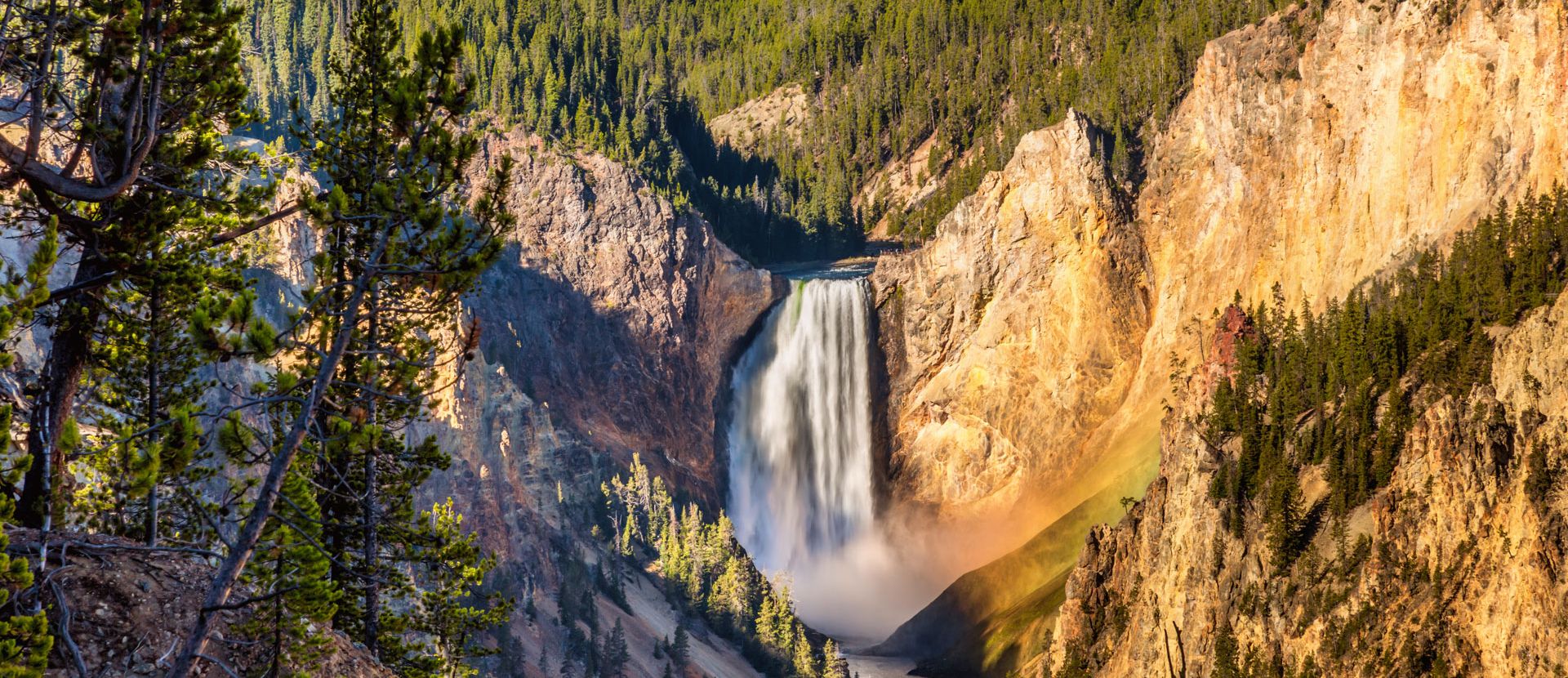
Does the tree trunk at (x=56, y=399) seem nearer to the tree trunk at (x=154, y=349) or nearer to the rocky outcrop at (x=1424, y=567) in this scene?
the tree trunk at (x=154, y=349)

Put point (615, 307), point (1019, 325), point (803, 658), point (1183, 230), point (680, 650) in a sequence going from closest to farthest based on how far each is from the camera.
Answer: point (680, 650)
point (803, 658)
point (1183, 230)
point (1019, 325)
point (615, 307)

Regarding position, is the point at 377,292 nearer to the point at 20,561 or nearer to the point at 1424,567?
the point at 20,561

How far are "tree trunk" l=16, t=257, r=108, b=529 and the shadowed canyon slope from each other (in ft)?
233

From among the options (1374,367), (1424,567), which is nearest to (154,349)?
(1424,567)

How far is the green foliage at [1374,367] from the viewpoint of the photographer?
6950cm

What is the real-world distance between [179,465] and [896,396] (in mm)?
95400

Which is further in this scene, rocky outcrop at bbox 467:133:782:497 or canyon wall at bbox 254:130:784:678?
rocky outcrop at bbox 467:133:782:497

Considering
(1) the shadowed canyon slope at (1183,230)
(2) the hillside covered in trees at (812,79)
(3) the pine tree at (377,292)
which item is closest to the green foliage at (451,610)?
(3) the pine tree at (377,292)

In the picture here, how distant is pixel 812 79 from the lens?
148 metres

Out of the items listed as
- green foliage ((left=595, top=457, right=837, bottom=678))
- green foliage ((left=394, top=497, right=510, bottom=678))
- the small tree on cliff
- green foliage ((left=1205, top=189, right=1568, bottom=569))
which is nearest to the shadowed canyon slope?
green foliage ((left=1205, top=189, right=1568, bottom=569))

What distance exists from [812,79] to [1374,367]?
286 feet

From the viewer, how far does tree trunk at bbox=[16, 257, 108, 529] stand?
17384 mm

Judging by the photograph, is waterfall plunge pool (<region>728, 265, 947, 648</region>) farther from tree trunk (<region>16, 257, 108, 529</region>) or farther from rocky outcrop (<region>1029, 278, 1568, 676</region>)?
tree trunk (<region>16, 257, 108, 529</region>)

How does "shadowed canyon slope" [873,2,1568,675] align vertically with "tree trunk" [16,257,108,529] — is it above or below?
above
